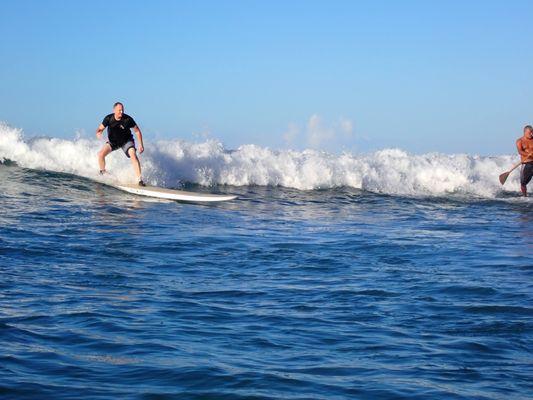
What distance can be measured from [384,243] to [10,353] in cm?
675

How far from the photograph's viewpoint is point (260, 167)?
2142 centimetres

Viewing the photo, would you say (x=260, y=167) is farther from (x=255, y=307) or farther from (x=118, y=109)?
(x=255, y=307)

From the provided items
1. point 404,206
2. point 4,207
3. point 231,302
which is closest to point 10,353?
point 231,302

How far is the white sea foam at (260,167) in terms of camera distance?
19156mm

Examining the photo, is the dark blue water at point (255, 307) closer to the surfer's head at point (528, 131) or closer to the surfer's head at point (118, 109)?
the surfer's head at point (118, 109)

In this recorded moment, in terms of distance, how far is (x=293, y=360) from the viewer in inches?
221

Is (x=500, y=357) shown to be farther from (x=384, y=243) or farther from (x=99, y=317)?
(x=384, y=243)

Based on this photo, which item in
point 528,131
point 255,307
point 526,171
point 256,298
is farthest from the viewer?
point 526,171

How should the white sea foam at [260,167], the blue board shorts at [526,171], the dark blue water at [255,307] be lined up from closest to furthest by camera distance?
the dark blue water at [255,307] < the blue board shorts at [526,171] < the white sea foam at [260,167]

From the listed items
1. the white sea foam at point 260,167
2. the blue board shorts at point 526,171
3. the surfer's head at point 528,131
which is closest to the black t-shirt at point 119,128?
the white sea foam at point 260,167

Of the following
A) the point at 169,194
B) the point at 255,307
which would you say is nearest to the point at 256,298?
the point at 255,307

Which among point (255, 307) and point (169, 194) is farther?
point (169, 194)

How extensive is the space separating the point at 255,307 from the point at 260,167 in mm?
14324

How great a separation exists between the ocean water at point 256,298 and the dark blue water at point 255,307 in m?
0.02
